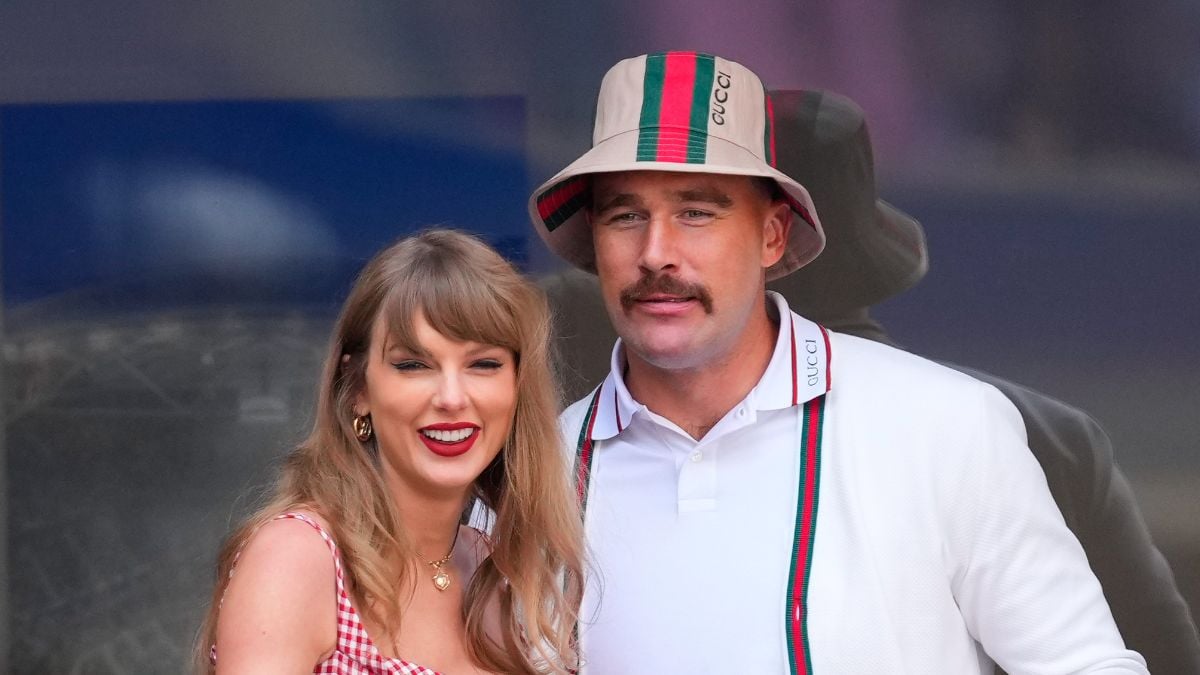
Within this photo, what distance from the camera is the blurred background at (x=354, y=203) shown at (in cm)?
303

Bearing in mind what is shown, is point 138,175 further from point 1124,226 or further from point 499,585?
point 1124,226

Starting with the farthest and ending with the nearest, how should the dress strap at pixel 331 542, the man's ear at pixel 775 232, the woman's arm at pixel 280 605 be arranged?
1. the man's ear at pixel 775 232
2. the dress strap at pixel 331 542
3. the woman's arm at pixel 280 605

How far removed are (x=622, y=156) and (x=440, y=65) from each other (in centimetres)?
102

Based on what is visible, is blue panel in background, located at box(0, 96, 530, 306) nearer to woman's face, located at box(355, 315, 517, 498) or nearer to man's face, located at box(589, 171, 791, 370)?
man's face, located at box(589, 171, 791, 370)

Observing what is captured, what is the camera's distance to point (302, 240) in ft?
10.7

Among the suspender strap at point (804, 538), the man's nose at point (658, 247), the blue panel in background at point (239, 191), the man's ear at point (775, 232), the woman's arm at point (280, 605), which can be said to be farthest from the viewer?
the blue panel in background at point (239, 191)

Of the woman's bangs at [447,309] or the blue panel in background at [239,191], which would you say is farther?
the blue panel in background at [239,191]

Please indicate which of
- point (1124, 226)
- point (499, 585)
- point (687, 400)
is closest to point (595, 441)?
point (687, 400)

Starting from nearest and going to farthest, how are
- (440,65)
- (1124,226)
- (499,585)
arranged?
(499,585) < (1124,226) < (440,65)

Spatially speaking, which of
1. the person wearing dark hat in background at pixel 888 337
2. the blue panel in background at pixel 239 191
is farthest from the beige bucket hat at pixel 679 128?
the blue panel in background at pixel 239 191

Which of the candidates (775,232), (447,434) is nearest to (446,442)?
(447,434)

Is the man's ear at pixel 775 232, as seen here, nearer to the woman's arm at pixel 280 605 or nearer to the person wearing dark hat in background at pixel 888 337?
the person wearing dark hat in background at pixel 888 337

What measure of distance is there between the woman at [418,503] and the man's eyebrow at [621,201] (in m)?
0.28

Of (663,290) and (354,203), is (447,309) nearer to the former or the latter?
(663,290)
